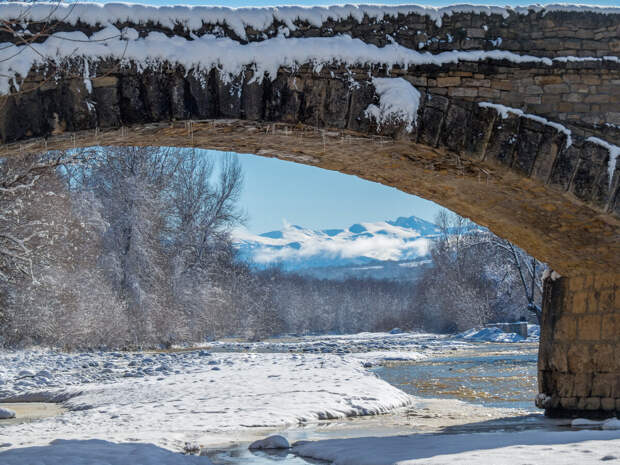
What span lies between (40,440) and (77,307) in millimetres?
13326

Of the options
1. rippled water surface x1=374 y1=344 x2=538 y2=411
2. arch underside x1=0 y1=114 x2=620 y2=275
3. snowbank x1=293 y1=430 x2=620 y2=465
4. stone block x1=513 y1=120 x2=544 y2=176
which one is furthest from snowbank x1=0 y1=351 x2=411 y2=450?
stone block x1=513 y1=120 x2=544 y2=176

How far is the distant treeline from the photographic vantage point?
53.0 ft

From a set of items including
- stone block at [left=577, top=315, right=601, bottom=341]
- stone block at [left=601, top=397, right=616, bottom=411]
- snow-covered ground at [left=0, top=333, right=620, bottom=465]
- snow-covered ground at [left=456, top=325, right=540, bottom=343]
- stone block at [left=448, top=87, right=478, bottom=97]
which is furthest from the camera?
snow-covered ground at [left=456, top=325, right=540, bottom=343]

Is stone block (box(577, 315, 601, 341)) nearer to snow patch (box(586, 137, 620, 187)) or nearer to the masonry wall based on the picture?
snow patch (box(586, 137, 620, 187))

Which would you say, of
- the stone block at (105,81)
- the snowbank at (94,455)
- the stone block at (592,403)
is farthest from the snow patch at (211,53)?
the stone block at (592,403)

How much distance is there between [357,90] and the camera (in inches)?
249

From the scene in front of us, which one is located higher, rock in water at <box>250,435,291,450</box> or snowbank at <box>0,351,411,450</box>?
rock in water at <box>250,435,291,450</box>

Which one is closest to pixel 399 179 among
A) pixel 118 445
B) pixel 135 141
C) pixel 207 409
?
pixel 135 141

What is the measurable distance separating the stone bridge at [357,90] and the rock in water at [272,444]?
273 centimetres

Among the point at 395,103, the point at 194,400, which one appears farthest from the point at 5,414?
the point at 395,103

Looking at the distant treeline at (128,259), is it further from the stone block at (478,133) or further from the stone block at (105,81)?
the stone block at (478,133)

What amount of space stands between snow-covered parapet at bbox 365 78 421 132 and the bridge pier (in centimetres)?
345

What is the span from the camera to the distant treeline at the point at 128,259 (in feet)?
53.0

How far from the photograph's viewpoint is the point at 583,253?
800 cm
